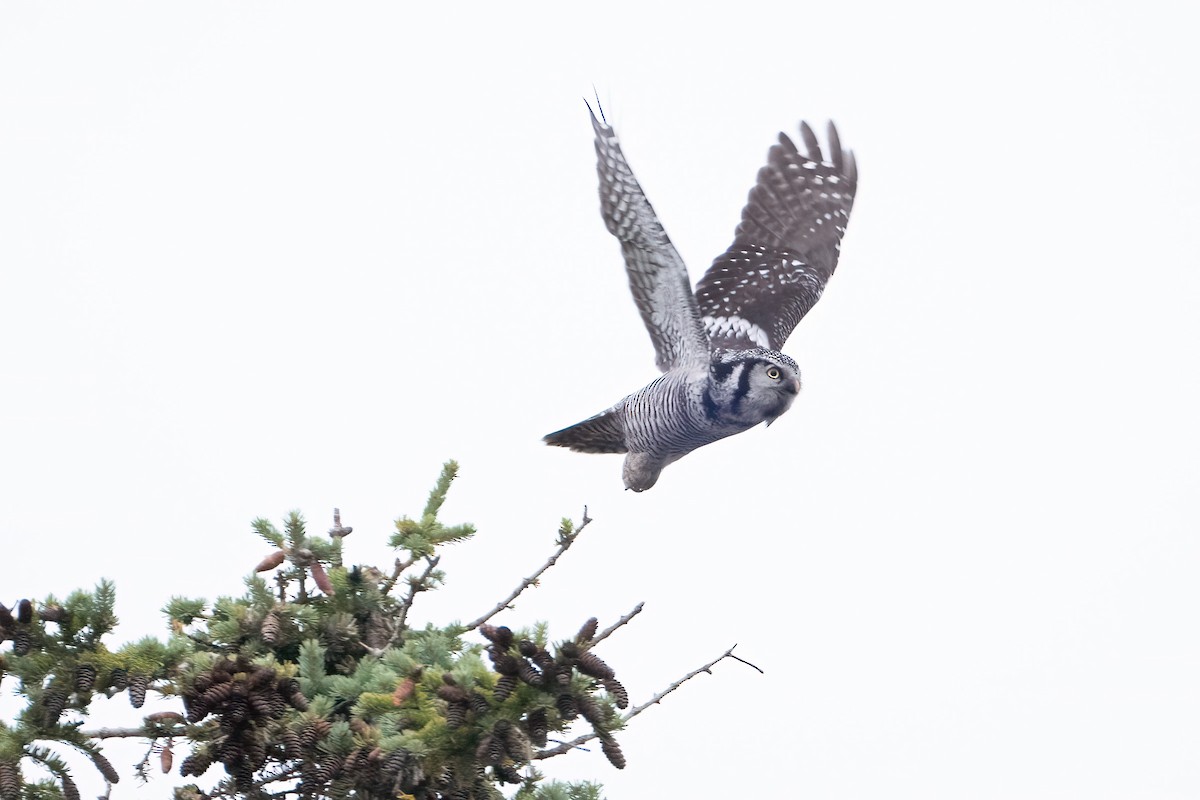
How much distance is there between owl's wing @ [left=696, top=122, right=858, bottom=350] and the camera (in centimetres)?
887

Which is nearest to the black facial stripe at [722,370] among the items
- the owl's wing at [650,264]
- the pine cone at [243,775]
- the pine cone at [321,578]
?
the owl's wing at [650,264]

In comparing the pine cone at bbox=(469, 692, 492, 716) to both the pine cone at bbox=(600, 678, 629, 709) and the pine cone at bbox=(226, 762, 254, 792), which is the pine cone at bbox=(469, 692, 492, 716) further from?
the pine cone at bbox=(226, 762, 254, 792)

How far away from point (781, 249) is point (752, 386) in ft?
7.85

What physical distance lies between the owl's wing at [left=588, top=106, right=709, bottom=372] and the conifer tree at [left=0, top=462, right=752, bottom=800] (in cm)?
326

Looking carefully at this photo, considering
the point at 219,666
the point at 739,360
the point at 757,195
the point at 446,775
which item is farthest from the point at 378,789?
the point at 757,195

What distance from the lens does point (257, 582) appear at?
3834mm

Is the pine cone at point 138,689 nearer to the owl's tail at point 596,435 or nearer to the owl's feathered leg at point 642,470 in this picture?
the owl's feathered leg at point 642,470

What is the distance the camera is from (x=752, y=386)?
707 centimetres

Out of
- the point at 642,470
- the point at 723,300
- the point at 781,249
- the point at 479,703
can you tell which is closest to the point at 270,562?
the point at 479,703

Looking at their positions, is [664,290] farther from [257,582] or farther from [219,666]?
[219,666]

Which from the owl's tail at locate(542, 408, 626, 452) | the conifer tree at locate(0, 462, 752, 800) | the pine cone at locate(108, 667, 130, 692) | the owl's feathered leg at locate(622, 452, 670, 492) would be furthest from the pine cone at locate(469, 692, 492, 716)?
the owl's tail at locate(542, 408, 626, 452)

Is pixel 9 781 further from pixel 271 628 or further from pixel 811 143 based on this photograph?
pixel 811 143

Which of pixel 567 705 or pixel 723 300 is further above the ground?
pixel 723 300

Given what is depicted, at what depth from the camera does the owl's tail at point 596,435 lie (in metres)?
7.89
